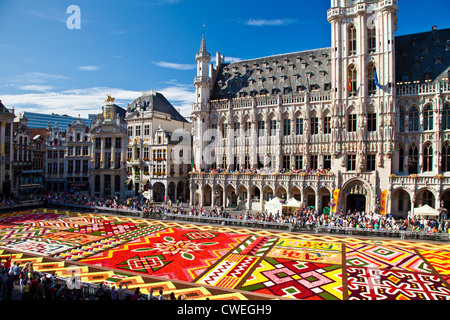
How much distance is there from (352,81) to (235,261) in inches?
1344

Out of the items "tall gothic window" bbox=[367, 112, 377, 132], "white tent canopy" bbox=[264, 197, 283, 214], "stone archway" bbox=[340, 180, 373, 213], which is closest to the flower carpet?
"white tent canopy" bbox=[264, 197, 283, 214]

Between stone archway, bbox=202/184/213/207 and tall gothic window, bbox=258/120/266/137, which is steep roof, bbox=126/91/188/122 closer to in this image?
stone archway, bbox=202/184/213/207

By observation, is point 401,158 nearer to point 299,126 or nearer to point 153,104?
point 299,126

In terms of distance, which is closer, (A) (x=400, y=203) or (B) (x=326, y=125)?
(A) (x=400, y=203)

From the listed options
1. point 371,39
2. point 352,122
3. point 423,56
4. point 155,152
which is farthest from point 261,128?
point 423,56

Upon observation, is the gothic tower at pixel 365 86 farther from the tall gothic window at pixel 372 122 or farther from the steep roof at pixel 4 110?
the steep roof at pixel 4 110

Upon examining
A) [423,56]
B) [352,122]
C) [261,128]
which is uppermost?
[423,56]

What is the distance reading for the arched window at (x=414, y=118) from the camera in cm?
4462

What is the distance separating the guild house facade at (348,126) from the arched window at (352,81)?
0.44ft

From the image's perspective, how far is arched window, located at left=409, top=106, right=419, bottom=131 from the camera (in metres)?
44.6

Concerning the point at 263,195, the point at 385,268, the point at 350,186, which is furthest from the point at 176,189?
the point at 385,268

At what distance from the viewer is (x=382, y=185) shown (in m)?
44.1

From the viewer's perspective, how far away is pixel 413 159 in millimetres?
44781
